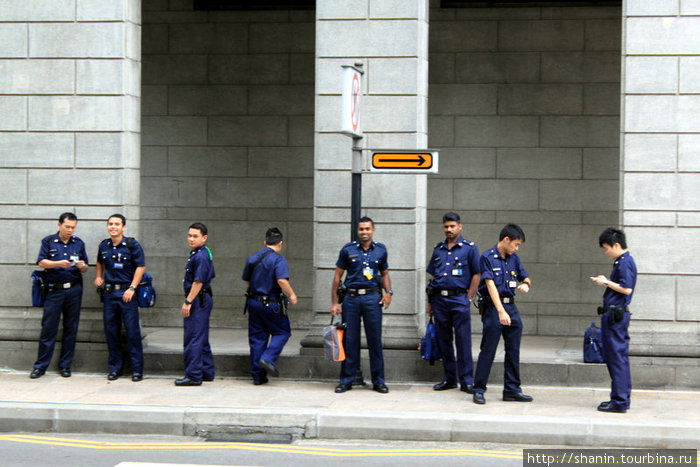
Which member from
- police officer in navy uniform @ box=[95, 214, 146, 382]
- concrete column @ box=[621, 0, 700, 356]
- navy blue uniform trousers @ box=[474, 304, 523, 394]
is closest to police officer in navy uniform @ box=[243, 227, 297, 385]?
police officer in navy uniform @ box=[95, 214, 146, 382]

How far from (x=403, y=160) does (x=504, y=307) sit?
194 centimetres

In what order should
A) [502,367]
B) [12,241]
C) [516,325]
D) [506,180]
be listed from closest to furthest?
[516,325]
[502,367]
[12,241]
[506,180]

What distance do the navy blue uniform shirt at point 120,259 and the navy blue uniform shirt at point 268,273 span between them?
4.57ft

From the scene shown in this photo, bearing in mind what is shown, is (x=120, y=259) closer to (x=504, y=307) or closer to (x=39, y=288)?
(x=39, y=288)

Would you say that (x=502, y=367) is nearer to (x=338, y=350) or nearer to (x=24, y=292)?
(x=338, y=350)

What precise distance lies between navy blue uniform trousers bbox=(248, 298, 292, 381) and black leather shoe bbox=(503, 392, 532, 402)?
2.53m

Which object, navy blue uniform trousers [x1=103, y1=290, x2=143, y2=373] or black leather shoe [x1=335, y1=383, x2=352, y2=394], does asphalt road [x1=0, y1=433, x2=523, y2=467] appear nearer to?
black leather shoe [x1=335, y1=383, x2=352, y2=394]

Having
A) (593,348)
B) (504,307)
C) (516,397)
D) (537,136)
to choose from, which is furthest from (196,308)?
(537,136)

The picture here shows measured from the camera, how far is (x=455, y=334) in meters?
12.1

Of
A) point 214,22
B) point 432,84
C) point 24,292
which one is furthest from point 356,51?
point 24,292

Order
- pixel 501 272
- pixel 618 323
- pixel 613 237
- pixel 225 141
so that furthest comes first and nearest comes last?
pixel 225 141 < pixel 501 272 < pixel 613 237 < pixel 618 323

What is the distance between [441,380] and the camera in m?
12.6

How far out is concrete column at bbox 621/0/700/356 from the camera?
1227cm

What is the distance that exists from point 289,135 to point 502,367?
512cm
